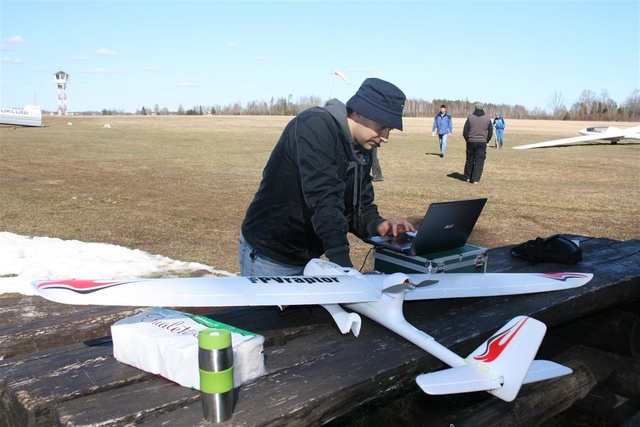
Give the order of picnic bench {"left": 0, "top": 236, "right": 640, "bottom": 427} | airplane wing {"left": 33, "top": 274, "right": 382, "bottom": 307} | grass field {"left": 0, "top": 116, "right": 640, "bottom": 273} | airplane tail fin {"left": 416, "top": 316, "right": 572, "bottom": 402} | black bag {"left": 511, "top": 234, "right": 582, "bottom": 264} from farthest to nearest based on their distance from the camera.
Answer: grass field {"left": 0, "top": 116, "right": 640, "bottom": 273} → black bag {"left": 511, "top": 234, "right": 582, "bottom": 264} → airplane tail fin {"left": 416, "top": 316, "right": 572, "bottom": 402} → airplane wing {"left": 33, "top": 274, "right": 382, "bottom": 307} → picnic bench {"left": 0, "top": 236, "right": 640, "bottom": 427}

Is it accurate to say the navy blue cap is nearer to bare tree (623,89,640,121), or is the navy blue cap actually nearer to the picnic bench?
the picnic bench

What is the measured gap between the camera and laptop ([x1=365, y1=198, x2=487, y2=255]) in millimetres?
3301

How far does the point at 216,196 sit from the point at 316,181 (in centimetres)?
990

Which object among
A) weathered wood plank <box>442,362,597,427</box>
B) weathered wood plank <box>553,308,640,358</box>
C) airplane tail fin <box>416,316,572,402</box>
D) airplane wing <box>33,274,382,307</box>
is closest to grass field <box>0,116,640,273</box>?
weathered wood plank <box>442,362,597,427</box>

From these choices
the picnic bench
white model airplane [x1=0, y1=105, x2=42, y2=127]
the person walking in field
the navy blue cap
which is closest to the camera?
the picnic bench

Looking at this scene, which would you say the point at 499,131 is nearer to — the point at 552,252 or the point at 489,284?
the point at 552,252

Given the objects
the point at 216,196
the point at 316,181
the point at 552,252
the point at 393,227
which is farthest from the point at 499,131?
the point at 316,181

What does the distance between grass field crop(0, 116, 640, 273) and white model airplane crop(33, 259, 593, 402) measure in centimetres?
161

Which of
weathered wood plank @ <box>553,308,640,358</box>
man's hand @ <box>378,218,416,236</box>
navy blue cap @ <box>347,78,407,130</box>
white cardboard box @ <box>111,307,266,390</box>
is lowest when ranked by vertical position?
weathered wood plank @ <box>553,308,640,358</box>

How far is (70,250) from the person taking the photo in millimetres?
7020

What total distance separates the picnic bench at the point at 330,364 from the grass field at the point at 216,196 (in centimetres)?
139

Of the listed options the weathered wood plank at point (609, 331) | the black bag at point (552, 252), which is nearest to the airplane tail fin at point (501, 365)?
the black bag at point (552, 252)

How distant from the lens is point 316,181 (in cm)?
300

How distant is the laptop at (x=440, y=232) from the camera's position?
10.8ft
